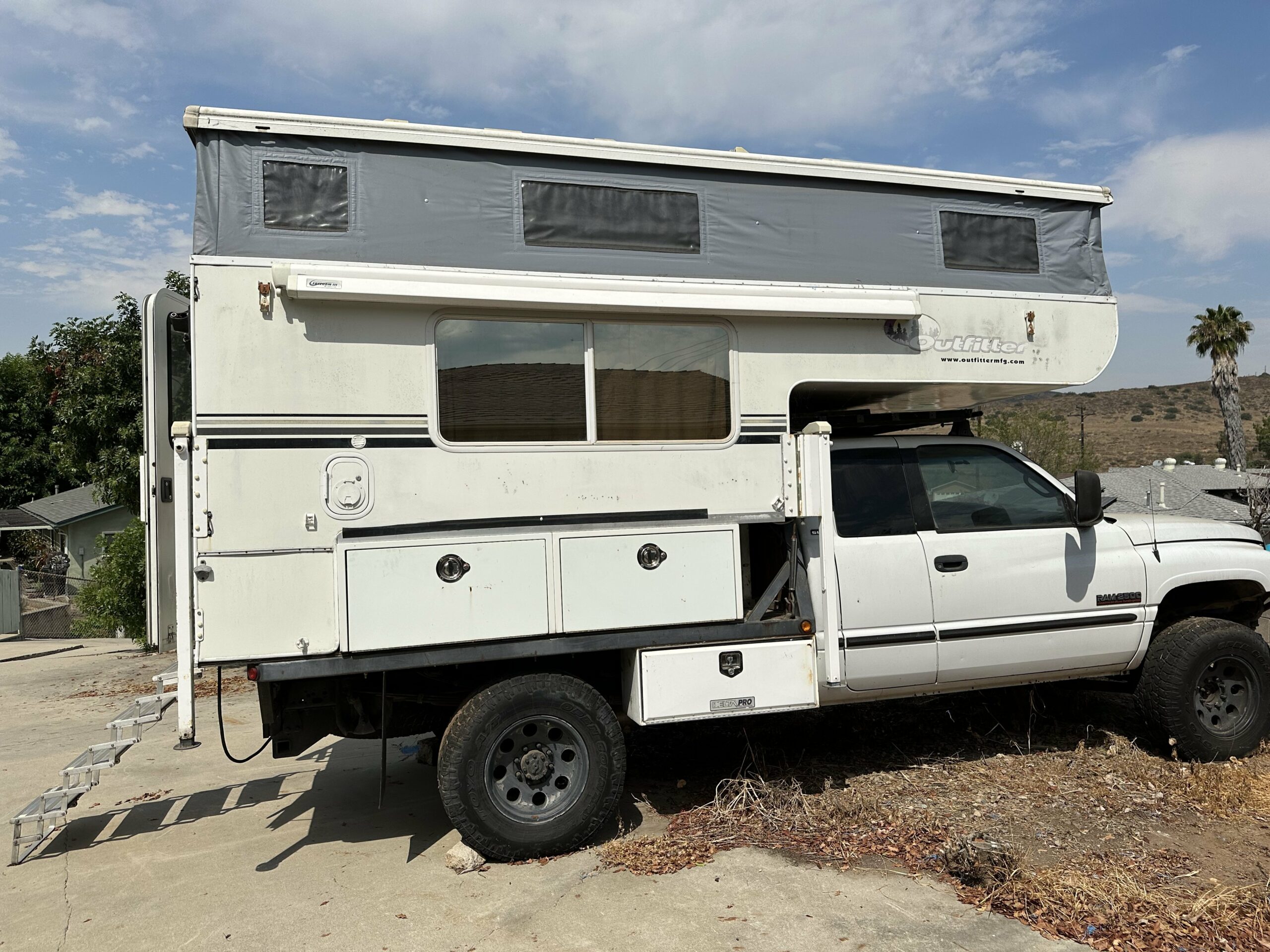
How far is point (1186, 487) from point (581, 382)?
27.8 metres

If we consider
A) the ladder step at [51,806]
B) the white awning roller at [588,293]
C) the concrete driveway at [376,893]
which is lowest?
the concrete driveway at [376,893]

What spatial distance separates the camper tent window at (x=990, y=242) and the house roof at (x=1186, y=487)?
50.5ft

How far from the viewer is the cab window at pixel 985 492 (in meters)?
5.46

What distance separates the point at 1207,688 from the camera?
18.8 feet

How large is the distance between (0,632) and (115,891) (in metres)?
18.3

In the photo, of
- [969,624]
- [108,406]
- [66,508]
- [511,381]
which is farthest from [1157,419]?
[511,381]

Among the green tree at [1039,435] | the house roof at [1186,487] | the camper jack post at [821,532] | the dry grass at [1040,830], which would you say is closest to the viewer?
the dry grass at [1040,830]

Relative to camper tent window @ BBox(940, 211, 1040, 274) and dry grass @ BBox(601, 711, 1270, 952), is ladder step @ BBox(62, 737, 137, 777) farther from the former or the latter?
camper tent window @ BBox(940, 211, 1040, 274)

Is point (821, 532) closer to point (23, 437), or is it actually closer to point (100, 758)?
point (100, 758)

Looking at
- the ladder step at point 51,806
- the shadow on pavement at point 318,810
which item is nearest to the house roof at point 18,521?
the shadow on pavement at point 318,810

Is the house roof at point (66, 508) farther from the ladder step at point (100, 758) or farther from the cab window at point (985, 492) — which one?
the cab window at point (985, 492)

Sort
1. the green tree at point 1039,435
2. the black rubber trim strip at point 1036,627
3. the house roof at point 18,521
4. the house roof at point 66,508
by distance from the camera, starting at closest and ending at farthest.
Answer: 1. the black rubber trim strip at point 1036,627
2. the house roof at point 66,508
3. the house roof at point 18,521
4. the green tree at point 1039,435

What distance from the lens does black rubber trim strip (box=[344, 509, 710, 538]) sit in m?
4.47

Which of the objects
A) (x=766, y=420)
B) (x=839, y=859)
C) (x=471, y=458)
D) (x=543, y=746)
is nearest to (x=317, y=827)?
(x=543, y=746)
